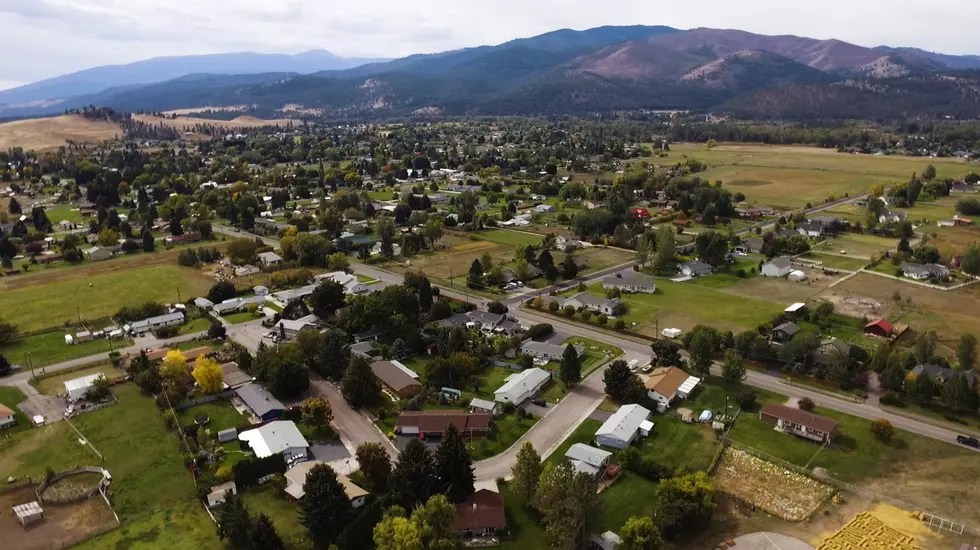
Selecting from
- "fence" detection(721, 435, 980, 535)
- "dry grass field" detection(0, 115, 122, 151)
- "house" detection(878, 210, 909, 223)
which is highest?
"dry grass field" detection(0, 115, 122, 151)

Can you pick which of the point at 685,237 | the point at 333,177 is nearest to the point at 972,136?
the point at 685,237

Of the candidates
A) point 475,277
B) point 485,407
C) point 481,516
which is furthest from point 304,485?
point 475,277

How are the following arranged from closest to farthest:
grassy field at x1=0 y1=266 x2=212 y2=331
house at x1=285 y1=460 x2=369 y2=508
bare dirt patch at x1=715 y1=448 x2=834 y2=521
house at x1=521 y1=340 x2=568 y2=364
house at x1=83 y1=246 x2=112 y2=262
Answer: house at x1=285 y1=460 x2=369 y2=508, bare dirt patch at x1=715 y1=448 x2=834 y2=521, house at x1=521 y1=340 x2=568 y2=364, grassy field at x1=0 y1=266 x2=212 y2=331, house at x1=83 y1=246 x2=112 y2=262

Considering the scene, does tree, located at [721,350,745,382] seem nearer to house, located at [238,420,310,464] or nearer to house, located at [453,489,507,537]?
house, located at [453,489,507,537]

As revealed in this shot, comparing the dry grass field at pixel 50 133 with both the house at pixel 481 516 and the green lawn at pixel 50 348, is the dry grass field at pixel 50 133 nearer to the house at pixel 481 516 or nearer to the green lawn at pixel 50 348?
the green lawn at pixel 50 348

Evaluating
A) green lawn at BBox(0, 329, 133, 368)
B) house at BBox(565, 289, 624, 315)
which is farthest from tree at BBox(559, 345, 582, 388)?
green lawn at BBox(0, 329, 133, 368)

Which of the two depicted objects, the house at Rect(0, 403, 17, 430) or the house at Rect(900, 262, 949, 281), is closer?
the house at Rect(0, 403, 17, 430)

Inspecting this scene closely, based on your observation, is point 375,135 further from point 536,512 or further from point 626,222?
Result: point 536,512

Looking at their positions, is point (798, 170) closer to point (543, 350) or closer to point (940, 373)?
point (940, 373)
